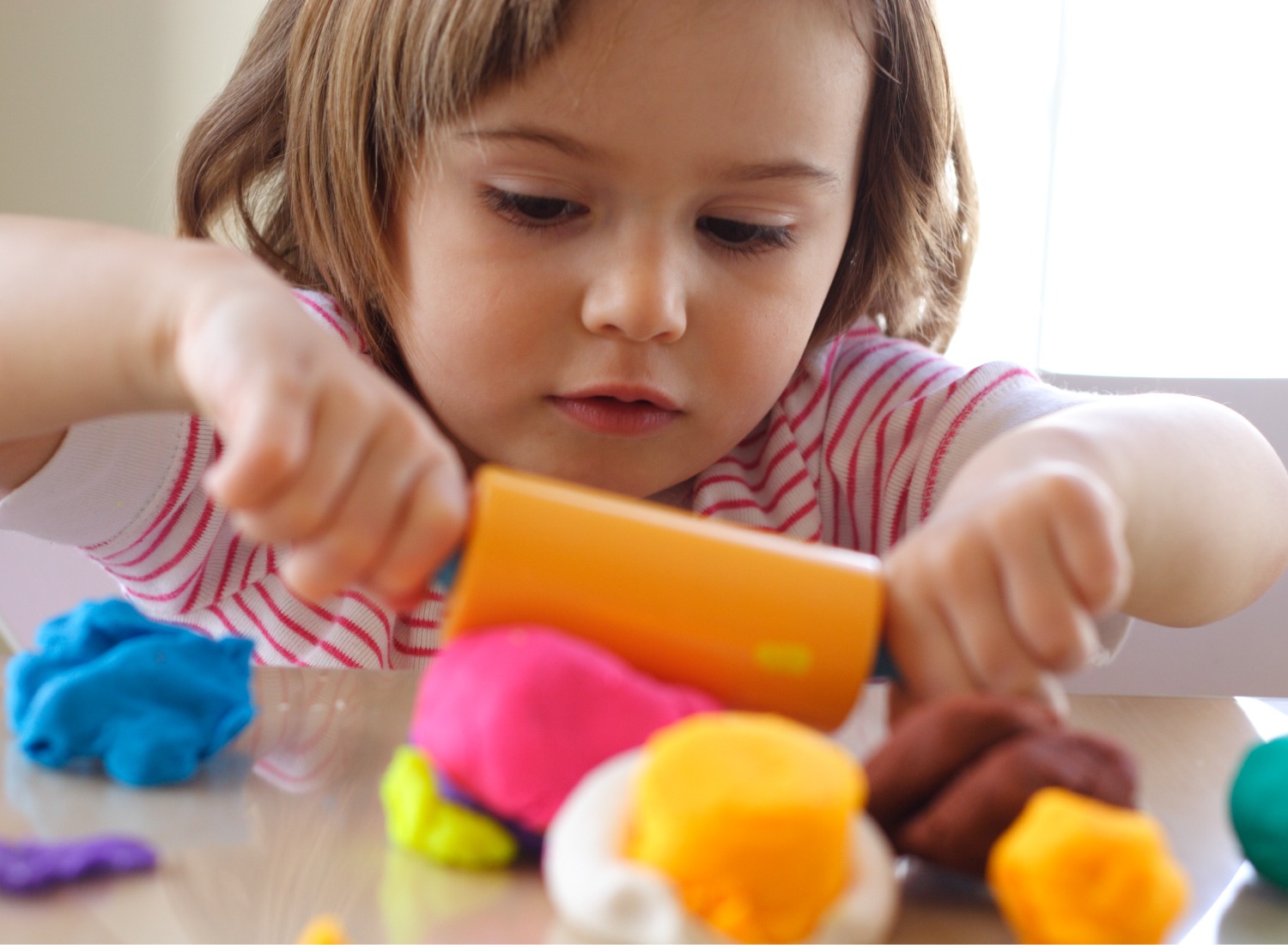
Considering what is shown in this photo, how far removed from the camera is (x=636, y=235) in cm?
70

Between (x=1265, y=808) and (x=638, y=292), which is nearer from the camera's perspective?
(x=1265, y=808)

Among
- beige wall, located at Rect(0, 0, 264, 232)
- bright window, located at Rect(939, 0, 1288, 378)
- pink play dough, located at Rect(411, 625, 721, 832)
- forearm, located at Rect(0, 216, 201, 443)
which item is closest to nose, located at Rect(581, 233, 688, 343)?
forearm, located at Rect(0, 216, 201, 443)

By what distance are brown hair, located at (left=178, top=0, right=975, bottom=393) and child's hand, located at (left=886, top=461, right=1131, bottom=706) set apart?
40 centimetres

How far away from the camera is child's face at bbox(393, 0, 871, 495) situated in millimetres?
698

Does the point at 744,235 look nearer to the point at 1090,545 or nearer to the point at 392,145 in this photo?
the point at 392,145

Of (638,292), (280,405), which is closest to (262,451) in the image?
(280,405)

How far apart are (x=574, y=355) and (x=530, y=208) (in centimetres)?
9

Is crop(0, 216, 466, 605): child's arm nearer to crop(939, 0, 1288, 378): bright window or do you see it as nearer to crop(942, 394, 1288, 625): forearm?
crop(942, 394, 1288, 625): forearm

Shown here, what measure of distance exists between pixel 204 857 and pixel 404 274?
51 centimetres

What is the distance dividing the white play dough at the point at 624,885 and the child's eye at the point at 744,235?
47 centimetres

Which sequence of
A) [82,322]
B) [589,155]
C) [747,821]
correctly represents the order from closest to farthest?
[747,821]
[82,322]
[589,155]

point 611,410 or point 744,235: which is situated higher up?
point 744,235

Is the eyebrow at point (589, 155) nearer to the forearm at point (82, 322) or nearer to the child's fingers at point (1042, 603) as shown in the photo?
the forearm at point (82, 322)

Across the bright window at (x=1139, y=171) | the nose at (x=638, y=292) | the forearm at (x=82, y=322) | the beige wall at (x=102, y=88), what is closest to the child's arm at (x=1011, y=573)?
the nose at (x=638, y=292)
